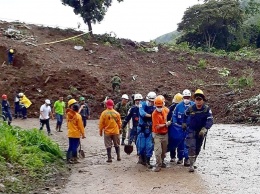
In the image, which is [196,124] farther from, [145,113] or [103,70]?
[103,70]

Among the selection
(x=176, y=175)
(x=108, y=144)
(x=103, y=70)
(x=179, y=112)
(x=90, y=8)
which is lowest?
(x=176, y=175)

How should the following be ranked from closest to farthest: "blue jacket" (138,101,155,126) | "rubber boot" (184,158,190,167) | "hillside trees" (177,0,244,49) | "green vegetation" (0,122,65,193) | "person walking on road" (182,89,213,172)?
"green vegetation" (0,122,65,193)
"person walking on road" (182,89,213,172)
"rubber boot" (184,158,190,167)
"blue jacket" (138,101,155,126)
"hillside trees" (177,0,244,49)

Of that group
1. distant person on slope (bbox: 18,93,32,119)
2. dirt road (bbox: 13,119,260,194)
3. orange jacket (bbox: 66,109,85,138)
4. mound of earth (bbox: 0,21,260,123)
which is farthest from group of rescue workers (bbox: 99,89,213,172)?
distant person on slope (bbox: 18,93,32,119)

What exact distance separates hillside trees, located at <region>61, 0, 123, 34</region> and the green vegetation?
26.8 metres

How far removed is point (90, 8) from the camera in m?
39.9

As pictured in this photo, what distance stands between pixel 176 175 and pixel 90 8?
31.2 meters

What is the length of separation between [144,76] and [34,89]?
8.54 meters

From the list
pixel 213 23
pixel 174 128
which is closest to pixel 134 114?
pixel 174 128

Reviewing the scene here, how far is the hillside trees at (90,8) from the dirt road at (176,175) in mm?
25726

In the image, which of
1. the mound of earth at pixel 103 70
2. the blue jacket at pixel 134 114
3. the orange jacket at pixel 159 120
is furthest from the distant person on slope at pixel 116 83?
the orange jacket at pixel 159 120

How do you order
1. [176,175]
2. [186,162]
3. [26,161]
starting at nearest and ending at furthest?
[176,175] < [26,161] < [186,162]

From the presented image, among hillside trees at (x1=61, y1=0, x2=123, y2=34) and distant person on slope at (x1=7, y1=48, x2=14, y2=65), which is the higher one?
hillside trees at (x1=61, y1=0, x2=123, y2=34)

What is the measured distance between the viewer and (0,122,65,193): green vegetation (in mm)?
9969

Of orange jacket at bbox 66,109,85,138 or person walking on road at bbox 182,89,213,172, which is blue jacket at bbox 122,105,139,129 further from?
person walking on road at bbox 182,89,213,172
